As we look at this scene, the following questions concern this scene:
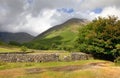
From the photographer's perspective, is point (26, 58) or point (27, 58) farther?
point (27, 58)

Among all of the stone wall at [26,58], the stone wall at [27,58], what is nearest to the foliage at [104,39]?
the stone wall at [27,58]

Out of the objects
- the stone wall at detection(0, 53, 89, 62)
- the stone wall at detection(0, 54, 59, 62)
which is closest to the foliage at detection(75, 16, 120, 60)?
the stone wall at detection(0, 53, 89, 62)

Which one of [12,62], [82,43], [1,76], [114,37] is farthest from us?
[82,43]

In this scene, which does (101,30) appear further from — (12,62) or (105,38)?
(12,62)

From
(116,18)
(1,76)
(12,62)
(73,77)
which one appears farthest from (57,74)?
(116,18)

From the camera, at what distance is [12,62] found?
53.7 meters

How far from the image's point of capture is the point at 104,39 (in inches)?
2724

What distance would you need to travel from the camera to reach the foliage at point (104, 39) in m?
67.9

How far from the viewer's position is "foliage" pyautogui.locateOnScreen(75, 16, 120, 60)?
6794 cm

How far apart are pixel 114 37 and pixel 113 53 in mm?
3829

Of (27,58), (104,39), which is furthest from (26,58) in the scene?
(104,39)

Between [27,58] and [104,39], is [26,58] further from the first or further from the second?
[104,39]

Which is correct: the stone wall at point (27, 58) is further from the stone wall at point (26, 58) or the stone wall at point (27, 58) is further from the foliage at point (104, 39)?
the foliage at point (104, 39)

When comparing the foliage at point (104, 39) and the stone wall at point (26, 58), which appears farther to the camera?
the foliage at point (104, 39)
